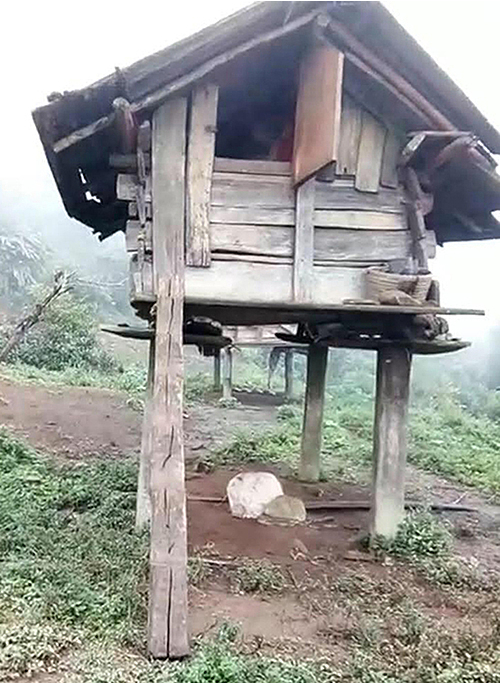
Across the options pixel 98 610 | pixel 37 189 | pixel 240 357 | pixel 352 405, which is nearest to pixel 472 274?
pixel 240 357

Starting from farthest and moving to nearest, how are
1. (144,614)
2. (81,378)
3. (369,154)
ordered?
(81,378) → (369,154) → (144,614)

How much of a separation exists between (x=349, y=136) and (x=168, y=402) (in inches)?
115

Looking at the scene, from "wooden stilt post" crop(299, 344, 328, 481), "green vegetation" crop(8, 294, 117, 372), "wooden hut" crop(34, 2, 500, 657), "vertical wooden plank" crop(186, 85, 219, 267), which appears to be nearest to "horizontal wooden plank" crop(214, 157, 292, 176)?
"wooden hut" crop(34, 2, 500, 657)

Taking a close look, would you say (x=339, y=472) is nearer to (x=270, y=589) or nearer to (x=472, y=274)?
(x=270, y=589)

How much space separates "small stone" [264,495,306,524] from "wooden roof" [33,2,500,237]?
14.1 ft

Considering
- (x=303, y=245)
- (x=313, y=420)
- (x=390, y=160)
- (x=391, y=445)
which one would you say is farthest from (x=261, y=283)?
(x=313, y=420)

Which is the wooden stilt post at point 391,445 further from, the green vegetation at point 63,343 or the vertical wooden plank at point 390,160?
the green vegetation at point 63,343

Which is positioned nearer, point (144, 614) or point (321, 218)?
point (144, 614)

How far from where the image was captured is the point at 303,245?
19.9 ft

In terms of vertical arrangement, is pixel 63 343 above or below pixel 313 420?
below

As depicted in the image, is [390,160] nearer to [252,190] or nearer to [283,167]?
[283,167]

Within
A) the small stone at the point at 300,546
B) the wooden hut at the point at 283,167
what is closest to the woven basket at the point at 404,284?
the wooden hut at the point at 283,167

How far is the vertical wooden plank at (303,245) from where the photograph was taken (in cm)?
607

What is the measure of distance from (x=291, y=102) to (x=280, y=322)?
6.99ft
